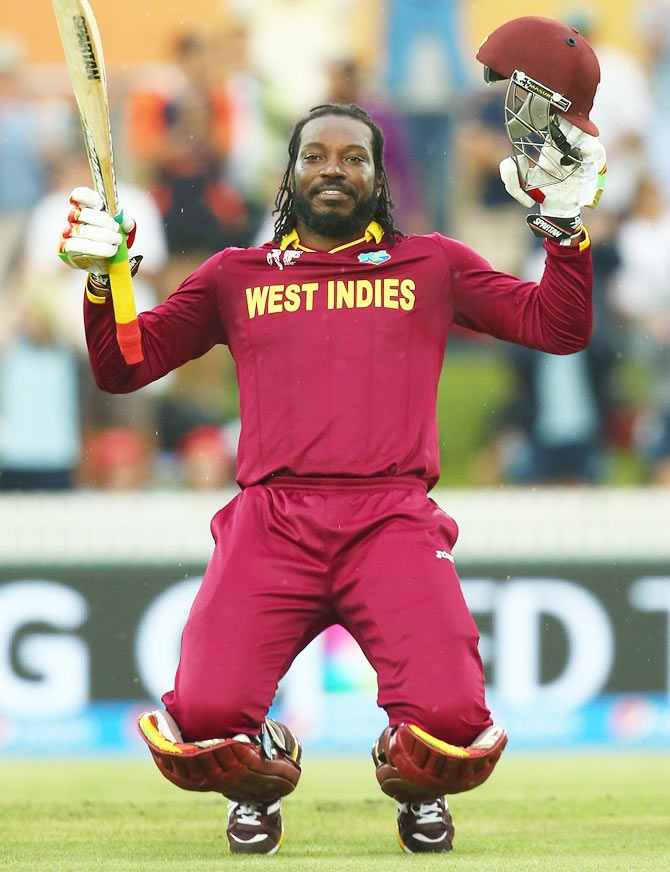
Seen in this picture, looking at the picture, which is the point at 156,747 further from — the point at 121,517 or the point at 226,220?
the point at 226,220

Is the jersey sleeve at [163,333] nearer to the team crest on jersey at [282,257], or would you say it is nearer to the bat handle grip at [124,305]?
the bat handle grip at [124,305]

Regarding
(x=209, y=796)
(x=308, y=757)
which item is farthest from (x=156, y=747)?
(x=308, y=757)

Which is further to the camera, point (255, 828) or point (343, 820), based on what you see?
point (343, 820)

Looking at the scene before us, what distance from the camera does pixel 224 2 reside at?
10469mm

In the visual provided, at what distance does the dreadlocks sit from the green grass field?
1827 millimetres

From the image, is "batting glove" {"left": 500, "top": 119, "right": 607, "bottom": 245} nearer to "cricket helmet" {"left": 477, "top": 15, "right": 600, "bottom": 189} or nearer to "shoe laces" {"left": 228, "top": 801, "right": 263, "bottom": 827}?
"cricket helmet" {"left": 477, "top": 15, "right": 600, "bottom": 189}

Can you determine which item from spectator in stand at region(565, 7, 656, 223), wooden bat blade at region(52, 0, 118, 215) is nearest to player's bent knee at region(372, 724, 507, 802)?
wooden bat blade at region(52, 0, 118, 215)

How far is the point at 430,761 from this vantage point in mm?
4434

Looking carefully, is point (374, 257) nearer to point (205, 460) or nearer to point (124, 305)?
point (124, 305)

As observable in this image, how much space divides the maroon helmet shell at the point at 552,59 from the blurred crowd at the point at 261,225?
4389mm

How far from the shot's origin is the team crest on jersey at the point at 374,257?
4930 millimetres

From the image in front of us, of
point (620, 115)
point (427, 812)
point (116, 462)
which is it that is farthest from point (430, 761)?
point (620, 115)

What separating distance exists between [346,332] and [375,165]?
0.57 m

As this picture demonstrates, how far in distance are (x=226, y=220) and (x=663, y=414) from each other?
265 centimetres
